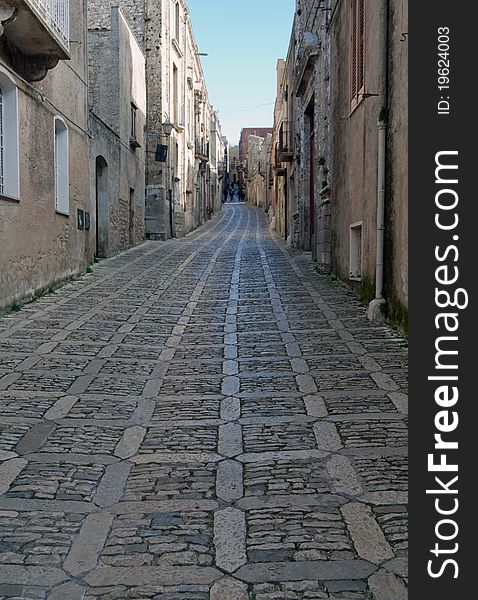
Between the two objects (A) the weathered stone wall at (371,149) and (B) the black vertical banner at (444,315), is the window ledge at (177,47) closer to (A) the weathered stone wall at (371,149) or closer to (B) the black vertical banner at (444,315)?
(A) the weathered stone wall at (371,149)

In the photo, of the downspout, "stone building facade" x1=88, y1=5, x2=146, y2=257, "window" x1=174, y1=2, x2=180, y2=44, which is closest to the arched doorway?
"stone building facade" x1=88, y1=5, x2=146, y2=257

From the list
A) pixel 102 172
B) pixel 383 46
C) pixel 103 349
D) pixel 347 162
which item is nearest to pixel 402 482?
pixel 103 349

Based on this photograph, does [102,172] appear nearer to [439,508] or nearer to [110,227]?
[110,227]

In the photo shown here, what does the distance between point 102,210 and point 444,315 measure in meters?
15.0

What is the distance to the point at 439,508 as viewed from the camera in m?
2.01

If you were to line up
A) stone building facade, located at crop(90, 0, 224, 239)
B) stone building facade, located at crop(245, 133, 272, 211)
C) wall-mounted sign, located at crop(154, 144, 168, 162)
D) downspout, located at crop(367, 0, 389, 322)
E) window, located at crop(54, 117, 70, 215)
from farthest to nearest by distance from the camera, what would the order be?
stone building facade, located at crop(245, 133, 272, 211) → stone building facade, located at crop(90, 0, 224, 239) → wall-mounted sign, located at crop(154, 144, 168, 162) → window, located at crop(54, 117, 70, 215) → downspout, located at crop(367, 0, 389, 322)

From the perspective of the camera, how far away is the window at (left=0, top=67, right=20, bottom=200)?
872cm

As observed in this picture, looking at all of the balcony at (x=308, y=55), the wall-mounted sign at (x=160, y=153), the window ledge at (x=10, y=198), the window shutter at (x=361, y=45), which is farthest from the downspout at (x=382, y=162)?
the wall-mounted sign at (x=160, y=153)

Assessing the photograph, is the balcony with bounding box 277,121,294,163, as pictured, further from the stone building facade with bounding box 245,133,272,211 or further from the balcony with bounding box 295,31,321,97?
the stone building facade with bounding box 245,133,272,211

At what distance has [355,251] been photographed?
1020cm

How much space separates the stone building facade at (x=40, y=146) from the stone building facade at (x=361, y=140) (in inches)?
165

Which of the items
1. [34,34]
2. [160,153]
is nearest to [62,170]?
[34,34]

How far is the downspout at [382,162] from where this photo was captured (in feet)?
25.6

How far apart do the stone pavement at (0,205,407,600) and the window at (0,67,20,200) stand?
1.88m
